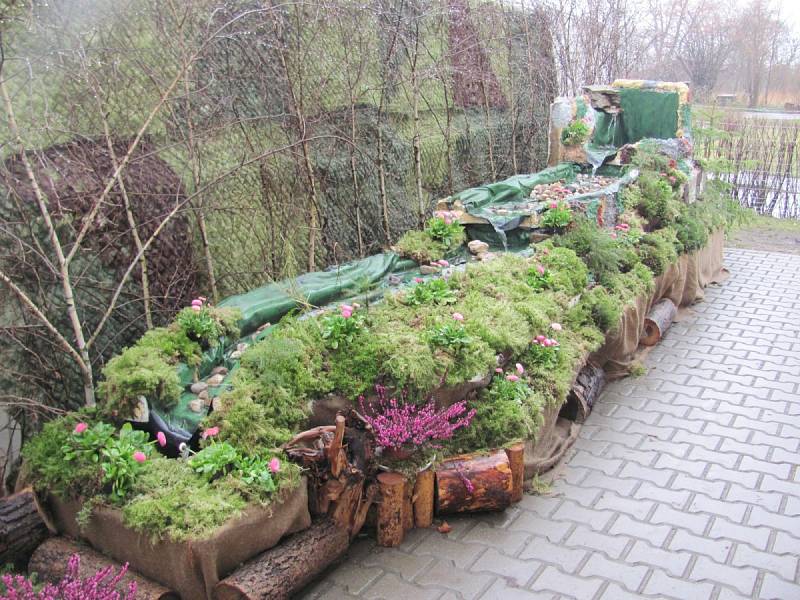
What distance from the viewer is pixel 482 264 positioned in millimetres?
6469

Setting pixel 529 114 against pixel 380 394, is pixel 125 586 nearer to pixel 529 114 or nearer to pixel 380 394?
pixel 380 394

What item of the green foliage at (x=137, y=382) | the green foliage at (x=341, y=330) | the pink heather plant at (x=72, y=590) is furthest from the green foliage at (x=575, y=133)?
the pink heather plant at (x=72, y=590)

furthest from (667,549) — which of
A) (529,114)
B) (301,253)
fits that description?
(529,114)

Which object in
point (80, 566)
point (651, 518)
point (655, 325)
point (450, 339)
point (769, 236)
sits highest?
→ point (450, 339)

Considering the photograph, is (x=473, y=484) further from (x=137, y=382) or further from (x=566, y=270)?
(x=566, y=270)

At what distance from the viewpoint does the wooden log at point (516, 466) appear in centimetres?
464

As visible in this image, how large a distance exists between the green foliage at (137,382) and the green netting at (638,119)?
26.2 ft

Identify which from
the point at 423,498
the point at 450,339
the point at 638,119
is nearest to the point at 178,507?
the point at 423,498

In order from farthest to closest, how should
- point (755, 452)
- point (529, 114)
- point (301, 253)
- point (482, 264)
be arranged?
point (529, 114)
point (301, 253)
point (482, 264)
point (755, 452)

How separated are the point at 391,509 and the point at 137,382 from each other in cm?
166

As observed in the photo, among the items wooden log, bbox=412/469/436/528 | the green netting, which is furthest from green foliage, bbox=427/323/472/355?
the green netting

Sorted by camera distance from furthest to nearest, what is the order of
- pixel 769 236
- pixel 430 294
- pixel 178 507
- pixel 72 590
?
pixel 769 236 → pixel 430 294 → pixel 178 507 → pixel 72 590

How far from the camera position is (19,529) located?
13.3ft

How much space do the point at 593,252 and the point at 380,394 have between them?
3334mm
